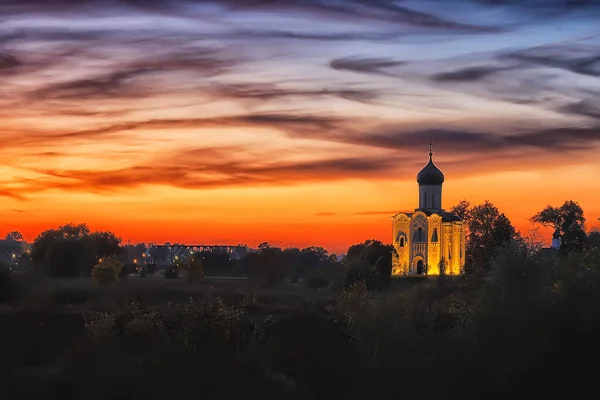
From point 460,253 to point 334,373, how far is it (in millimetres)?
67877

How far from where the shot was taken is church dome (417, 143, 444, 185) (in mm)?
113125

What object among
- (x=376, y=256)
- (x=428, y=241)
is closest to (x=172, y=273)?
(x=376, y=256)

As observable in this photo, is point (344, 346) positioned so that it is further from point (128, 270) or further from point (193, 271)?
Answer: point (128, 270)

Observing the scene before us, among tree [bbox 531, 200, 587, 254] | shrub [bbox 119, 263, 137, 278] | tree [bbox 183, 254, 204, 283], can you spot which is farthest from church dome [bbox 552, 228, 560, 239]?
shrub [bbox 119, 263, 137, 278]

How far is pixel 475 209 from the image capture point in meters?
100

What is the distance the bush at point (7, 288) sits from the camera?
203 feet

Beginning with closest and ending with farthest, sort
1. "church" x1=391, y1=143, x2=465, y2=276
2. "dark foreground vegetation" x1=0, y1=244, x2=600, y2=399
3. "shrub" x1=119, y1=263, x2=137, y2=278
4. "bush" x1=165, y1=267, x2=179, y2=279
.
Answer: "dark foreground vegetation" x1=0, y1=244, x2=600, y2=399
"shrub" x1=119, y1=263, x2=137, y2=278
"bush" x1=165, y1=267, x2=179, y2=279
"church" x1=391, y1=143, x2=465, y2=276

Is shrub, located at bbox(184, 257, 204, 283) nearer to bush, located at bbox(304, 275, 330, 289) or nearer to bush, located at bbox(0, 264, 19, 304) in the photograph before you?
bush, located at bbox(304, 275, 330, 289)

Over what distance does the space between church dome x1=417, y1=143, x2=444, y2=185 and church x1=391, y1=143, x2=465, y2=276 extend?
12.1 feet

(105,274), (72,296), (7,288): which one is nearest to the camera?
(7,288)

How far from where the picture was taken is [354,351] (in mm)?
47656

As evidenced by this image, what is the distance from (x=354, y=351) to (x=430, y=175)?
67.5 metres

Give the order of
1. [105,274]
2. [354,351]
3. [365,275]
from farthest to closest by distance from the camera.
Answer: [365,275], [105,274], [354,351]

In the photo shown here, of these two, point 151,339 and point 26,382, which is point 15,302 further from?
point 26,382
